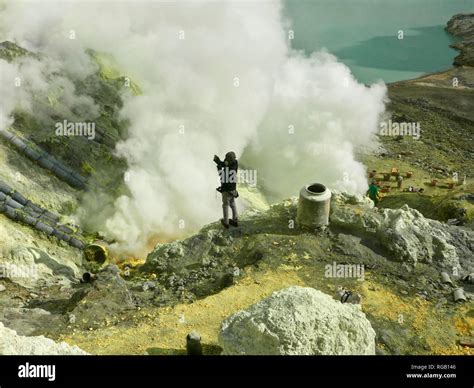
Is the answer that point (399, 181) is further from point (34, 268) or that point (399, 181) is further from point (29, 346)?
point (29, 346)

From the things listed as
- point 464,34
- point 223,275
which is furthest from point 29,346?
point 464,34

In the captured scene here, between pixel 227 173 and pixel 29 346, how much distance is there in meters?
4.85

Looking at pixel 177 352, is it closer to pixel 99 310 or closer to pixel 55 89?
pixel 99 310

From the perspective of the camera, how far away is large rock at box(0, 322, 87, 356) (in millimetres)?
5562

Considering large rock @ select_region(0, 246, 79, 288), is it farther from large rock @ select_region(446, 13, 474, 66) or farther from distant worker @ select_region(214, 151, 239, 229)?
large rock @ select_region(446, 13, 474, 66)

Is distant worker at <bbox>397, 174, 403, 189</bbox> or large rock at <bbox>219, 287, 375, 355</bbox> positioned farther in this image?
distant worker at <bbox>397, 174, 403, 189</bbox>

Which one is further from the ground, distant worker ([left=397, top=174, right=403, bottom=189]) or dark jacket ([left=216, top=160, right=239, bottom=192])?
distant worker ([left=397, top=174, right=403, bottom=189])

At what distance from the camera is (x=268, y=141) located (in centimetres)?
1759

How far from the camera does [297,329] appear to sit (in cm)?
576

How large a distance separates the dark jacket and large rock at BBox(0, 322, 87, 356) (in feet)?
14.9

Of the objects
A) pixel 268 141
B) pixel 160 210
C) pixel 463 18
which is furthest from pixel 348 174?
pixel 463 18

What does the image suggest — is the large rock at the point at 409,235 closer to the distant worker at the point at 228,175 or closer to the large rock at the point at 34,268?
the distant worker at the point at 228,175

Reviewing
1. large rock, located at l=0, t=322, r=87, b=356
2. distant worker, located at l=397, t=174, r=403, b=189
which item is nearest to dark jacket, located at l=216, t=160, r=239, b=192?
large rock, located at l=0, t=322, r=87, b=356
